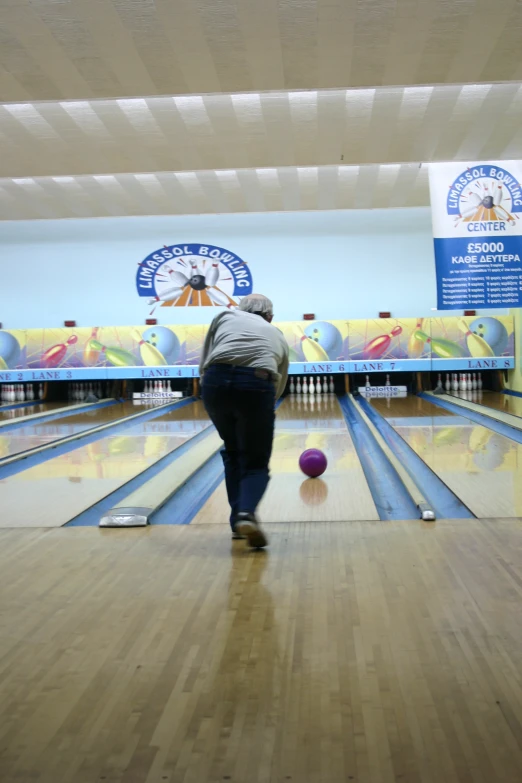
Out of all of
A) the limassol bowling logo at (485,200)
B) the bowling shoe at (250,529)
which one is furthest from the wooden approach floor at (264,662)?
the limassol bowling logo at (485,200)

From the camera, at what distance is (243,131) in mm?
6969

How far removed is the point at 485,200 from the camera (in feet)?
22.3

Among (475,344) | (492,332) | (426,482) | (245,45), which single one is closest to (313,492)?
(426,482)

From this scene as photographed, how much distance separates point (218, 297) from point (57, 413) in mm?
2450

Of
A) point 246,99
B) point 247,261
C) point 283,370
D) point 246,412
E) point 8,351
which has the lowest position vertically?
point 246,412

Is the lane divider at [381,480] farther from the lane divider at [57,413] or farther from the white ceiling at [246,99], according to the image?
the lane divider at [57,413]

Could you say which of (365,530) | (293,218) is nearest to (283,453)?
(365,530)

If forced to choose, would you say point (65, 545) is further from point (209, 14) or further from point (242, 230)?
point (242, 230)

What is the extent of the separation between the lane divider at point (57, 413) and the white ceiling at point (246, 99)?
2489 mm

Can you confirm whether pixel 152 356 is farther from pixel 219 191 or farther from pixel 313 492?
pixel 313 492

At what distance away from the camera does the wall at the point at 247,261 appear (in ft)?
37.3

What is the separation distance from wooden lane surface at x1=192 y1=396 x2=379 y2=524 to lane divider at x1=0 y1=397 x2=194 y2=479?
5.19ft

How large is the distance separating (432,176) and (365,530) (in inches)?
186

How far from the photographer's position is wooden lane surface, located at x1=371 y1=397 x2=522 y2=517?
368cm
